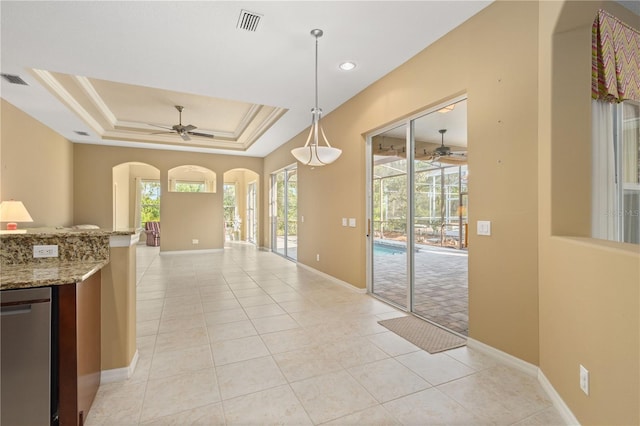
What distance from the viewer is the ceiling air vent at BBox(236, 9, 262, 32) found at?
269cm

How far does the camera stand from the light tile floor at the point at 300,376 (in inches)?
70.9

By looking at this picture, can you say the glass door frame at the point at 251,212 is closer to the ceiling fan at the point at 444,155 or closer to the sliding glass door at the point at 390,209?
the sliding glass door at the point at 390,209

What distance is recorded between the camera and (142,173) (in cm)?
1120

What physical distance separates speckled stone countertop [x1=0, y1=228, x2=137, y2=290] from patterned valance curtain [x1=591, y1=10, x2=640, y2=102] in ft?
11.4

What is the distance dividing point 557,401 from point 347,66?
361 centimetres

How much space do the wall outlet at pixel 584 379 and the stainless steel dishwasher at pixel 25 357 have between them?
274cm

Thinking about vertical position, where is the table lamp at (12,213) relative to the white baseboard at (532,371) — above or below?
above

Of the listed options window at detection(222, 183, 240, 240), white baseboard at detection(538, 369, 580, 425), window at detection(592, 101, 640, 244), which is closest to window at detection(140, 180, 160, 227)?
window at detection(222, 183, 240, 240)

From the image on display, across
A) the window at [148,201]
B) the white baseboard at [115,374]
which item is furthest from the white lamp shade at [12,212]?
the window at [148,201]

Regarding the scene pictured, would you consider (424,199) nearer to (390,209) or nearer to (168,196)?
(390,209)

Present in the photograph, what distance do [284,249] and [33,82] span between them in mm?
5735

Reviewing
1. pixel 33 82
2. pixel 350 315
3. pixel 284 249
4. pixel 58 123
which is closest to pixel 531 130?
pixel 350 315

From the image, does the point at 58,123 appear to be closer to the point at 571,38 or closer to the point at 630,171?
the point at 571,38

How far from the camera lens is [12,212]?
4129 millimetres
